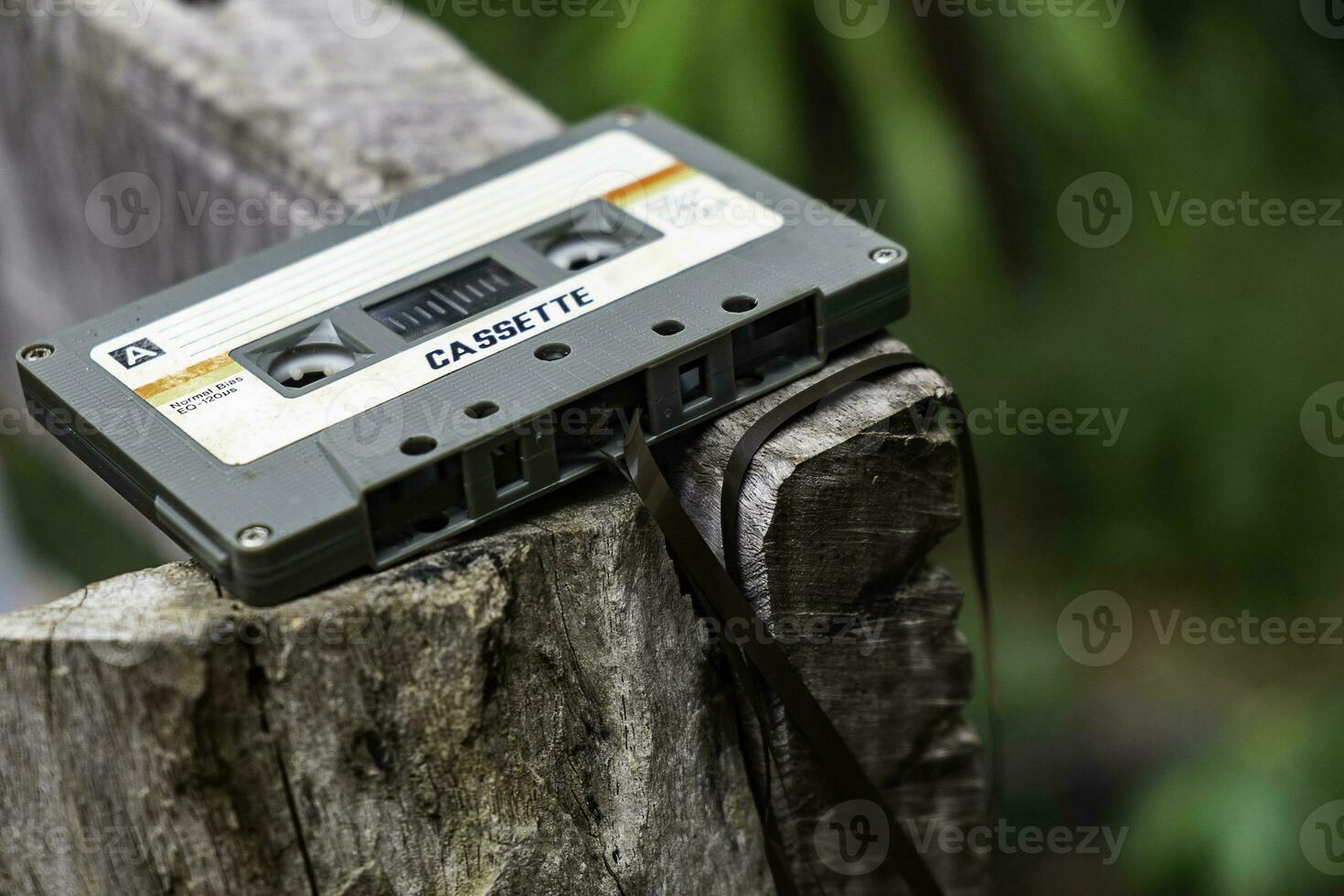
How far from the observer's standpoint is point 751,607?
4.67 ft

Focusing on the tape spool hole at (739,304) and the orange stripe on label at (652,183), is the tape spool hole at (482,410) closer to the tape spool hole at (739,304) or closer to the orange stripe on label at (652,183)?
the tape spool hole at (739,304)

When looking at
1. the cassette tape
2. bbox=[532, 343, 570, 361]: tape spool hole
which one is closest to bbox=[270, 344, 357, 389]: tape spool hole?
the cassette tape

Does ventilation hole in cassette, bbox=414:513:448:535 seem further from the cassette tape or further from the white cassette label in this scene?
the white cassette label

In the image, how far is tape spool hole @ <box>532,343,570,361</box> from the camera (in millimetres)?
1440

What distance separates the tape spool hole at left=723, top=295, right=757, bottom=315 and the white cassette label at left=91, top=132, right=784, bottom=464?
79mm

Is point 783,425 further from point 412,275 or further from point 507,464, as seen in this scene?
point 412,275

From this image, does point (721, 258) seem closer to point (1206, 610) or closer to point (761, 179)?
point (761, 179)

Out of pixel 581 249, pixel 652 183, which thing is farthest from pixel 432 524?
pixel 652 183

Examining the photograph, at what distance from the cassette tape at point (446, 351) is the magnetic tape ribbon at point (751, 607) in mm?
42

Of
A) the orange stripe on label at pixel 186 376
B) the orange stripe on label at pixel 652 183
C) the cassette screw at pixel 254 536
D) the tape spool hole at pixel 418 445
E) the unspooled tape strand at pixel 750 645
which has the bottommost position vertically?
the unspooled tape strand at pixel 750 645

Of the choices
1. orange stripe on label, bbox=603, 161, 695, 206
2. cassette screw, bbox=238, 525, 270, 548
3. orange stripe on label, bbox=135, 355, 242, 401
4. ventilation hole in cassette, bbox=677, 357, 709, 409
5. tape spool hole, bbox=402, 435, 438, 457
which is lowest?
ventilation hole in cassette, bbox=677, 357, 709, 409

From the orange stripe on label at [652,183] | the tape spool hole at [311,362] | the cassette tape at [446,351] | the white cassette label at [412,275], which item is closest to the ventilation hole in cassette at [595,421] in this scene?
the cassette tape at [446,351]

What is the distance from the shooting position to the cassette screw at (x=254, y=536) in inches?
48.4

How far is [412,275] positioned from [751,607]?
1.55 ft
